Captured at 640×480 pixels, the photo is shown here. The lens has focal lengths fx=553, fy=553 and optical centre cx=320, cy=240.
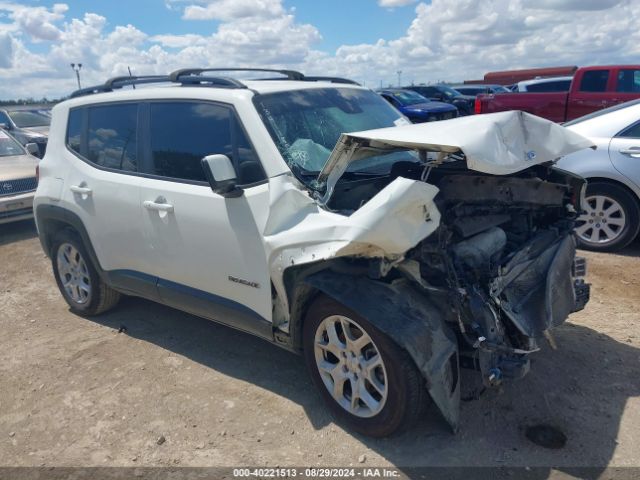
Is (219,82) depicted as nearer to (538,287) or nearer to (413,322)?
(413,322)

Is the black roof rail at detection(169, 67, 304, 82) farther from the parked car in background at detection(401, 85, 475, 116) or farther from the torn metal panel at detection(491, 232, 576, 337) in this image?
the parked car in background at detection(401, 85, 475, 116)

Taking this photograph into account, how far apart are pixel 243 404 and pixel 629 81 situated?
32.8ft

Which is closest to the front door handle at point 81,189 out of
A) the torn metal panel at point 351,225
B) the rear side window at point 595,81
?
the torn metal panel at point 351,225

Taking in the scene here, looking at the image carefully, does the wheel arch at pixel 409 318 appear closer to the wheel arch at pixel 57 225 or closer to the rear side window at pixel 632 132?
the wheel arch at pixel 57 225

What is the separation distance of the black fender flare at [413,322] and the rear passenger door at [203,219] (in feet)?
1.93

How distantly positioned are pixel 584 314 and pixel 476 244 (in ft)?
6.08

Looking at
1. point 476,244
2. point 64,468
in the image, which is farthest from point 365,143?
point 64,468

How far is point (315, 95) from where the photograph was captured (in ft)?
13.4

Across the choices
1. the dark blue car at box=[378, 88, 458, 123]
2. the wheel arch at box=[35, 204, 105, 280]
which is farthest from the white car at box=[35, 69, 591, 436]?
the dark blue car at box=[378, 88, 458, 123]

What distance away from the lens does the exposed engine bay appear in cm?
299

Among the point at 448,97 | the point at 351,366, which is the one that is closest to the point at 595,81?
the point at 351,366

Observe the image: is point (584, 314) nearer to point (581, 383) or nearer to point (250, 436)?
point (581, 383)

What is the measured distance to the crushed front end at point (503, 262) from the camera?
299 centimetres

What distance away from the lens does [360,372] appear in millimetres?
3088
